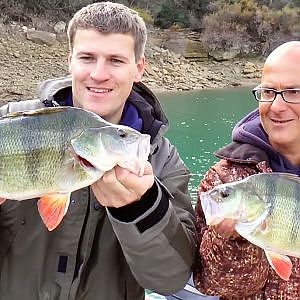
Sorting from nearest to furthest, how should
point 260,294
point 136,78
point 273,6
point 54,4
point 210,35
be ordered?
point 260,294 → point 136,78 → point 54,4 → point 210,35 → point 273,6

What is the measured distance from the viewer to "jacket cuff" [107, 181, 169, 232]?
102 inches

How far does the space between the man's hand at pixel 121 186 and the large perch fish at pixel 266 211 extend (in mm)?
270

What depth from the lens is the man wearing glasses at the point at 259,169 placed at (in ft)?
8.82

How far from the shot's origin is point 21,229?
2.90 metres

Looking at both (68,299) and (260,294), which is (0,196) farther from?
(260,294)

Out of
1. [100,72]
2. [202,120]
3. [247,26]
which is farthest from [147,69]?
[100,72]

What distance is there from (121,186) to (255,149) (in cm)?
77

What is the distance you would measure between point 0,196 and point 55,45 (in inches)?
1209

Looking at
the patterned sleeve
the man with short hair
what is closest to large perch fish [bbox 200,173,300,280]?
the patterned sleeve

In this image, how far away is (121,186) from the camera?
2.46 meters

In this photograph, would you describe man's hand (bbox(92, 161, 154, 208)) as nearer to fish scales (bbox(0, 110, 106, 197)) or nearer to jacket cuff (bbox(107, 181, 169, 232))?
jacket cuff (bbox(107, 181, 169, 232))

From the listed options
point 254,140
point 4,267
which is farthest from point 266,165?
point 4,267

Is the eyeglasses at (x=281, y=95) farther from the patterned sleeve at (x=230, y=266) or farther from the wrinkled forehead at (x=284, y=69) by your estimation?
the patterned sleeve at (x=230, y=266)

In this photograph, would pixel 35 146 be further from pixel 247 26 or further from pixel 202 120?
pixel 247 26
